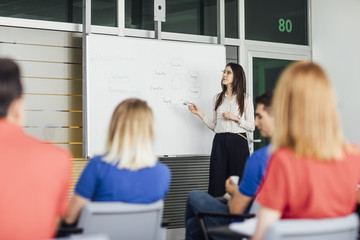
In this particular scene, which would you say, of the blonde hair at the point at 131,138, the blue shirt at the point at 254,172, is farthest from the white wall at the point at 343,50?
the blonde hair at the point at 131,138

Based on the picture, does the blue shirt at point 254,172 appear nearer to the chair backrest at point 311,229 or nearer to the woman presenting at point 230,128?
the chair backrest at point 311,229

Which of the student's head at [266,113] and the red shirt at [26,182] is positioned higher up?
the student's head at [266,113]

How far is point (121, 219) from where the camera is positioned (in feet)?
7.39

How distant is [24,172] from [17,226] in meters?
0.17

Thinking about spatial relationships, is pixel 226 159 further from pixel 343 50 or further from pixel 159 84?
pixel 343 50

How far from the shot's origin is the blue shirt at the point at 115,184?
7.66 feet

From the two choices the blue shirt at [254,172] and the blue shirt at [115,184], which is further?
the blue shirt at [254,172]

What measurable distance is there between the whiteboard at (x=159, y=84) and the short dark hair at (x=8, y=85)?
9.66 feet

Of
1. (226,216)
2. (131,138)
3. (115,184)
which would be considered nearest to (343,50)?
(226,216)

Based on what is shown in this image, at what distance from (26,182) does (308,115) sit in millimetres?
951

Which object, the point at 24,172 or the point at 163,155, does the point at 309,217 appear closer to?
the point at 24,172

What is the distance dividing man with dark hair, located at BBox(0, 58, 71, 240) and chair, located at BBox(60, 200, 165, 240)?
1.55 ft

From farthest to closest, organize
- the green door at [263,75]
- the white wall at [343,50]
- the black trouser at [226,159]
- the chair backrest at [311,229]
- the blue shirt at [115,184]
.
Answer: the green door at [263,75] < the white wall at [343,50] < the black trouser at [226,159] < the blue shirt at [115,184] < the chair backrest at [311,229]

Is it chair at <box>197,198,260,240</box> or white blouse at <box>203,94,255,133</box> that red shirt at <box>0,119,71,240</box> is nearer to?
chair at <box>197,198,260,240</box>
